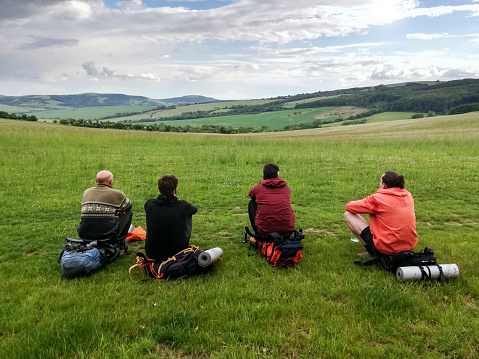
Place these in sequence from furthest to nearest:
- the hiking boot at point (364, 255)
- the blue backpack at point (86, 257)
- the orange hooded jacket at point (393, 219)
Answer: the hiking boot at point (364, 255) → the orange hooded jacket at point (393, 219) → the blue backpack at point (86, 257)

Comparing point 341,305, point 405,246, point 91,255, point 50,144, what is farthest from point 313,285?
point 50,144

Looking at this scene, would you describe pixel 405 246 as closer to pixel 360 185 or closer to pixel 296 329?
pixel 296 329

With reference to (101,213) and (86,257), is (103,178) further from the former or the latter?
(86,257)

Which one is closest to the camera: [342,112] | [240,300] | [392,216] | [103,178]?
[240,300]

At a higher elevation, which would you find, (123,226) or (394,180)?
(394,180)

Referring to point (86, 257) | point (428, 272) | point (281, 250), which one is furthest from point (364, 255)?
point (86, 257)

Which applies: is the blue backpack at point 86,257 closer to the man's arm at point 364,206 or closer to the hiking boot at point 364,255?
the man's arm at point 364,206

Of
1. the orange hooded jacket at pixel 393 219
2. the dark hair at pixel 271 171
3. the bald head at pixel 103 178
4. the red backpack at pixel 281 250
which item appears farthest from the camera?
the dark hair at pixel 271 171

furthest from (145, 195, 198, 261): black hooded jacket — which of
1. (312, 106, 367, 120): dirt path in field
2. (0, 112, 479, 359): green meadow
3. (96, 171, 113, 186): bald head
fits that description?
(312, 106, 367, 120): dirt path in field

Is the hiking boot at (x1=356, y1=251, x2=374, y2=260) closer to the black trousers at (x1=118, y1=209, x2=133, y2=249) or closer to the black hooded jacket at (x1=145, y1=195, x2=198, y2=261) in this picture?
the black hooded jacket at (x1=145, y1=195, x2=198, y2=261)

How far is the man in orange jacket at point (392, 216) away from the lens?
5.45 m

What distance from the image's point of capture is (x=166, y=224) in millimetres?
5527

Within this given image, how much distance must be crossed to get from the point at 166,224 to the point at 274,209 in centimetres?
230

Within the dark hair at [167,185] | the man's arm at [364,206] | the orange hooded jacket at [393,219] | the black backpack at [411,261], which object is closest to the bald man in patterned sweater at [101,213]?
the dark hair at [167,185]
